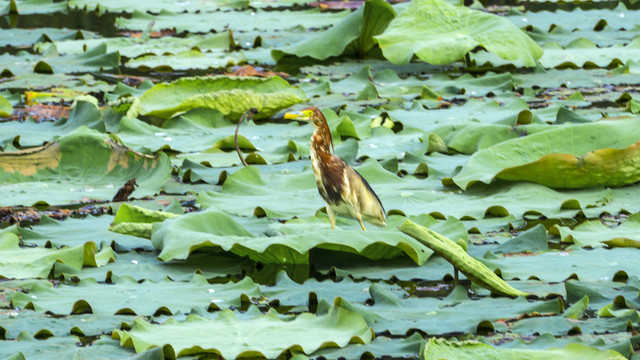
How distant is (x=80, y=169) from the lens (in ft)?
14.8

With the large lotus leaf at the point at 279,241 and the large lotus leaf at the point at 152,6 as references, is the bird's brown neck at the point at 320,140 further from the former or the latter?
the large lotus leaf at the point at 152,6

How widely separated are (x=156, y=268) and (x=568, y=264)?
1260mm

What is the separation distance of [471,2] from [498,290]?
24.4ft

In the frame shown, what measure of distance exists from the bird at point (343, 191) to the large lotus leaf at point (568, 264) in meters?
0.42

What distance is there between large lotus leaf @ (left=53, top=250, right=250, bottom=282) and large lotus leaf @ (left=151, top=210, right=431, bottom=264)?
59 mm

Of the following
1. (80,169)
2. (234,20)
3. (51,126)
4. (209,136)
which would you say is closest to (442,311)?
(80,169)

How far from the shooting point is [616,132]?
4109 millimetres

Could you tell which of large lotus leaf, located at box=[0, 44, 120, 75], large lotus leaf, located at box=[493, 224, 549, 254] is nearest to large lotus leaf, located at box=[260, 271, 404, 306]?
large lotus leaf, located at box=[493, 224, 549, 254]

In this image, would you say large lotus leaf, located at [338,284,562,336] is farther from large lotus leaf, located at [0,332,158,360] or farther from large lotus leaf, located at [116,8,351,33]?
large lotus leaf, located at [116,8,351,33]

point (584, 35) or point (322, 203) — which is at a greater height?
point (322, 203)

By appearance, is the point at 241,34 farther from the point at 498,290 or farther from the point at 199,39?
the point at 498,290

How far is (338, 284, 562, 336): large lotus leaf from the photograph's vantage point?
254 cm

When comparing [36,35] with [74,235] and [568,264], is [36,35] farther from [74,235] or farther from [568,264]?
[568,264]

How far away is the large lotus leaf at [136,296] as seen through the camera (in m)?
2.74
